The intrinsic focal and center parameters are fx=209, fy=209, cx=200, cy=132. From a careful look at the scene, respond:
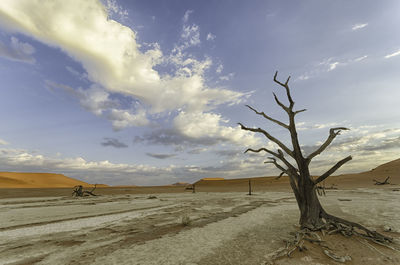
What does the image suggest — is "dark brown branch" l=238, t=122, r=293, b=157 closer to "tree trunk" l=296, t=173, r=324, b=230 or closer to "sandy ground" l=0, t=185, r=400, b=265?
"tree trunk" l=296, t=173, r=324, b=230

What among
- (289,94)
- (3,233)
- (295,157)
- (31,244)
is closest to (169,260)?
(31,244)

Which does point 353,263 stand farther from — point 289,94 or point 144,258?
point 289,94

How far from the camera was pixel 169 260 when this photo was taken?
4781 millimetres

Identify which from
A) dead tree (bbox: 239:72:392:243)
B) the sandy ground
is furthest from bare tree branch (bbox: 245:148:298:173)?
the sandy ground

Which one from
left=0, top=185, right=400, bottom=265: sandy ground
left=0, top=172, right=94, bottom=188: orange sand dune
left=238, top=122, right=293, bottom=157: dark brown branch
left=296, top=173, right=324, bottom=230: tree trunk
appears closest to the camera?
left=0, top=185, right=400, bottom=265: sandy ground

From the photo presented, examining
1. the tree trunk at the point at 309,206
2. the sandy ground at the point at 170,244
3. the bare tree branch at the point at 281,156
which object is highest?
the bare tree branch at the point at 281,156

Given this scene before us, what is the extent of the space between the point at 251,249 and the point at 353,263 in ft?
7.28

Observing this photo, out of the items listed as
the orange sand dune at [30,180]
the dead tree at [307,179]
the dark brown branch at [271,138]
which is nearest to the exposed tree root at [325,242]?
the dead tree at [307,179]

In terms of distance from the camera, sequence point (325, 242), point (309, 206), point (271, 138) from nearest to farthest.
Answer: point (325, 242) < point (309, 206) < point (271, 138)

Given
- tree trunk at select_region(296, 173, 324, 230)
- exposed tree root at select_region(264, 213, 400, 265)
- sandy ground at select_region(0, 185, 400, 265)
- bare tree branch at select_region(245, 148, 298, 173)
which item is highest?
bare tree branch at select_region(245, 148, 298, 173)

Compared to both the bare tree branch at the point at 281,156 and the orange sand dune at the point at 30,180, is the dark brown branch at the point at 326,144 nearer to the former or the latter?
the bare tree branch at the point at 281,156

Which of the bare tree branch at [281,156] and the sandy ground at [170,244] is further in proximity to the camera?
the bare tree branch at [281,156]

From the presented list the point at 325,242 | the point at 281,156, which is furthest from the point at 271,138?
the point at 325,242

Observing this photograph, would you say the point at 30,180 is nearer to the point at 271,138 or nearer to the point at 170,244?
the point at 170,244
